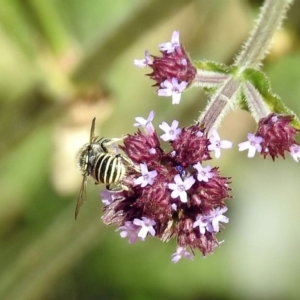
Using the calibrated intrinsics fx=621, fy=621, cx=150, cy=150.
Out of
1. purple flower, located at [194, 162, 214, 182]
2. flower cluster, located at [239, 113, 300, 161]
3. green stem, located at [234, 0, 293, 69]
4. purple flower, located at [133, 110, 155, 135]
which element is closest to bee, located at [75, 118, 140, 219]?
purple flower, located at [133, 110, 155, 135]

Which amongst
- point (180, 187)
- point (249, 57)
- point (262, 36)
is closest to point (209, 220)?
point (180, 187)

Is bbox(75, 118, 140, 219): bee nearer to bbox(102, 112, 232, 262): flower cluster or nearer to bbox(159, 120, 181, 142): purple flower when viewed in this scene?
bbox(102, 112, 232, 262): flower cluster

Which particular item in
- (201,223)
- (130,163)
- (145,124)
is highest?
(145,124)

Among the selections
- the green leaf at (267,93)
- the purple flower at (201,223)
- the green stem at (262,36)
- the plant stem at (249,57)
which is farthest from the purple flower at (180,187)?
the green stem at (262,36)

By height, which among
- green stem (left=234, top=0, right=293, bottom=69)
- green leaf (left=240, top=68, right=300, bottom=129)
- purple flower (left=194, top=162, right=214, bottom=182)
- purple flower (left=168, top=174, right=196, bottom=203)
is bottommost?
purple flower (left=168, top=174, right=196, bottom=203)

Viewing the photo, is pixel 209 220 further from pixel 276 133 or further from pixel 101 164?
pixel 101 164

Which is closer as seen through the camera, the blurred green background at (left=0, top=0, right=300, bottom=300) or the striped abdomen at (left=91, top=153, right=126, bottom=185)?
the striped abdomen at (left=91, top=153, right=126, bottom=185)

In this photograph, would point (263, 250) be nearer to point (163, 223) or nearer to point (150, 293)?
point (150, 293)
